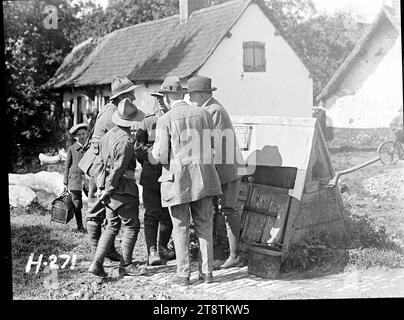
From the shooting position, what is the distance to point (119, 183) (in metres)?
5.93

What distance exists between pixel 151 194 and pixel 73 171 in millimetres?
2043

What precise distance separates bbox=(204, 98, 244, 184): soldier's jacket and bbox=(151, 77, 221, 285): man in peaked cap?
32cm

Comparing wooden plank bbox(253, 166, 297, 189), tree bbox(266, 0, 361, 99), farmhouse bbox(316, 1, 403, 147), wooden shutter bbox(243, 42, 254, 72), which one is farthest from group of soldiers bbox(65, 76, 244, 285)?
Result: wooden shutter bbox(243, 42, 254, 72)

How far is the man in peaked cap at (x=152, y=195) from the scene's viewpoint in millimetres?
6469

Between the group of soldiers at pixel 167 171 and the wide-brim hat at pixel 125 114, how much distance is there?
0.04ft

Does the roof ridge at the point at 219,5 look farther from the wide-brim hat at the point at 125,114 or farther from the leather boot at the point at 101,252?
the leather boot at the point at 101,252

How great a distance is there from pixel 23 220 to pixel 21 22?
314 centimetres

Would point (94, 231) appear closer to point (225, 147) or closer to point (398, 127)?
point (225, 147)

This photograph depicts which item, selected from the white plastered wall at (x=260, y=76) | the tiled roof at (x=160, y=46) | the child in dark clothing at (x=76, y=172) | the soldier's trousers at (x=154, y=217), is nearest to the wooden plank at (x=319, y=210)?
the soldier's trousers at (x=154, y=217)

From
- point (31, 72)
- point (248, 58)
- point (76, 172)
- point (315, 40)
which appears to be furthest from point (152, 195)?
point (315, 40)

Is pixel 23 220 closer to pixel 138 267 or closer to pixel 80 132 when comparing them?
pixel 80 132

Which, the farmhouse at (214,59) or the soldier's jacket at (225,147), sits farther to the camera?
the farmhouse at (214,59)
